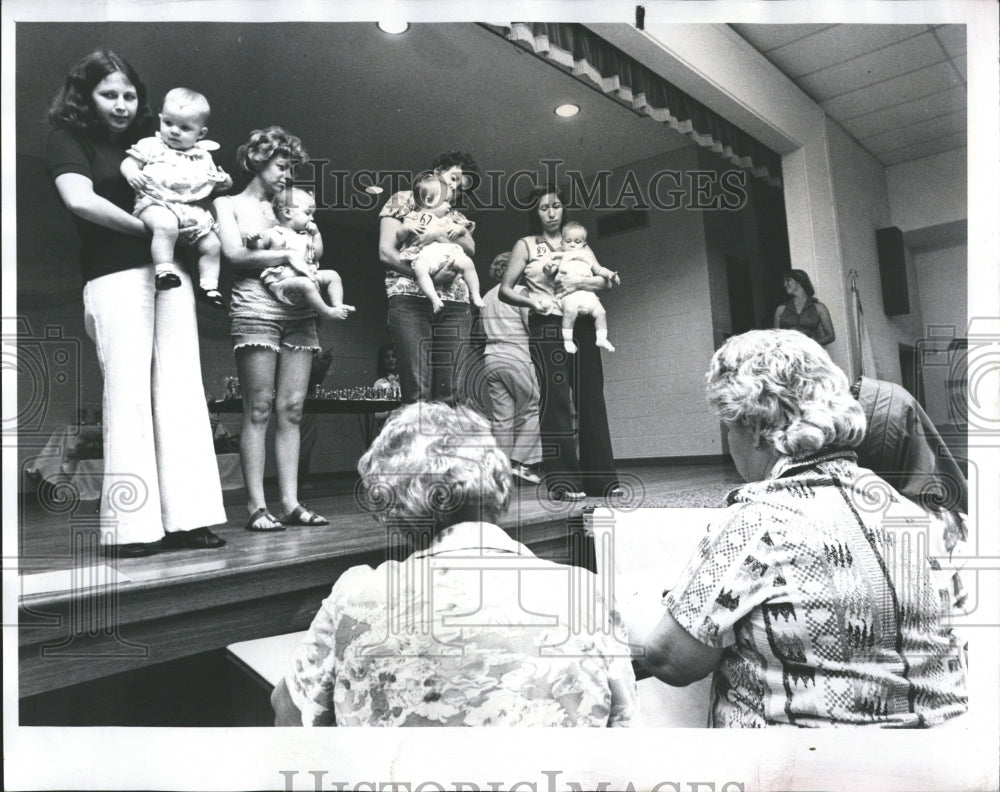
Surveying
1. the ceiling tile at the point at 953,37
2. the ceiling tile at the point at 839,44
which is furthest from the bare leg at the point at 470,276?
the ceiling tile at the point at 953,37

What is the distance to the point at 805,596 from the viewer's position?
5.50 ft

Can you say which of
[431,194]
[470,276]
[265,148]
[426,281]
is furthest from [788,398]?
[265,148]

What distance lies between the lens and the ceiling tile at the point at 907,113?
2.33 meters

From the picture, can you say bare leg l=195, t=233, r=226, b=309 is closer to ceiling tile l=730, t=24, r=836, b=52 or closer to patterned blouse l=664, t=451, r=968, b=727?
patterned blouse l=664, t=451, r=968, b=727

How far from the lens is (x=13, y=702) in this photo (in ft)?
7.16

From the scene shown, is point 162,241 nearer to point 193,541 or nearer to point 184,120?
point 184,120

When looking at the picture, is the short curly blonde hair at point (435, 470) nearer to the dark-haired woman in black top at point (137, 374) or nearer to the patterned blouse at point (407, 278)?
the patterned blouse at point (407, 278)

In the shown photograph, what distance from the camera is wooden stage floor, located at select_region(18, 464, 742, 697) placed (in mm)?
2078

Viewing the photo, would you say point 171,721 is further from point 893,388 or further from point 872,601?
point 893,388

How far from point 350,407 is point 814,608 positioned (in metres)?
1.35

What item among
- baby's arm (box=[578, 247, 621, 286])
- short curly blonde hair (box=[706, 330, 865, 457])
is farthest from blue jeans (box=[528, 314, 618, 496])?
short curly blonde hair (box=[706, 330, 865, 457])

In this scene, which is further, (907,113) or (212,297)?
(907,113)

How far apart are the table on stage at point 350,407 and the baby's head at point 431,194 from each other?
1.97 ft

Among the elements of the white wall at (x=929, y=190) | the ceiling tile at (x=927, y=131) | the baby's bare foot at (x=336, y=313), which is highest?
the ceiling tile at (x=927, y=131)
